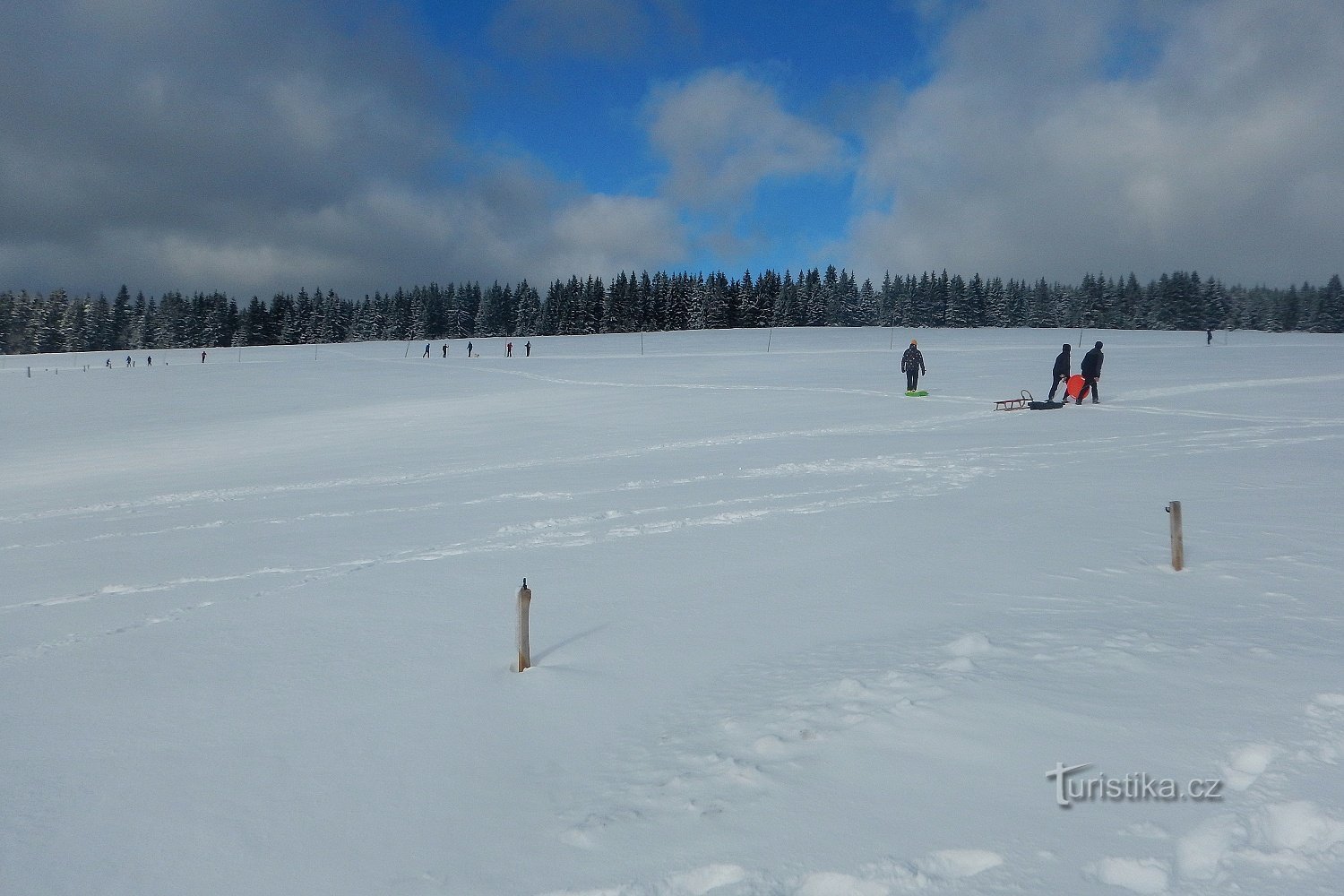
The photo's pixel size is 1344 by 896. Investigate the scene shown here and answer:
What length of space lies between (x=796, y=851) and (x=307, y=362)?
62.0 metres

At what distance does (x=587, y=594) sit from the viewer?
800 centimetres

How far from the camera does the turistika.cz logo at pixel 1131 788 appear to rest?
12.9ft

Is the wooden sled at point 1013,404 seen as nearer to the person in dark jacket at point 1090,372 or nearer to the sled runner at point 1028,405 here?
the sled runner at point 1028,405

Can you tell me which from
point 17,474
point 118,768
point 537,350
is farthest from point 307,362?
point 118,768

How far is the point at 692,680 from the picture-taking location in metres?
5.87

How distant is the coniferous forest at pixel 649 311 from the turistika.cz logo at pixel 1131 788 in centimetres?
10939

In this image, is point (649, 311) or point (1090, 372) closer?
point (1090, 372)

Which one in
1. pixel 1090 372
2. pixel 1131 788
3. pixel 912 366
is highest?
pixel 912 366

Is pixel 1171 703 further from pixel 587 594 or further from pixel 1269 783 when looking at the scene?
pixel 587 594

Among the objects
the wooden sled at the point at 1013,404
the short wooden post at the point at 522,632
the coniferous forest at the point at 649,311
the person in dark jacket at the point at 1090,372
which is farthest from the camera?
the coniferous forest at the point at 649,311

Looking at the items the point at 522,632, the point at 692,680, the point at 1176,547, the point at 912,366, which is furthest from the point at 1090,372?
the point at 522,632

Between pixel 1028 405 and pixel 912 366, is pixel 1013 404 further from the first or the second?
pixel 912 366

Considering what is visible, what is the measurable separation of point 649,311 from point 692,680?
377ft

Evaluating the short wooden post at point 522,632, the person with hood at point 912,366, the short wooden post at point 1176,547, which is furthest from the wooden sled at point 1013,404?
the short wooden post at point 522,632
